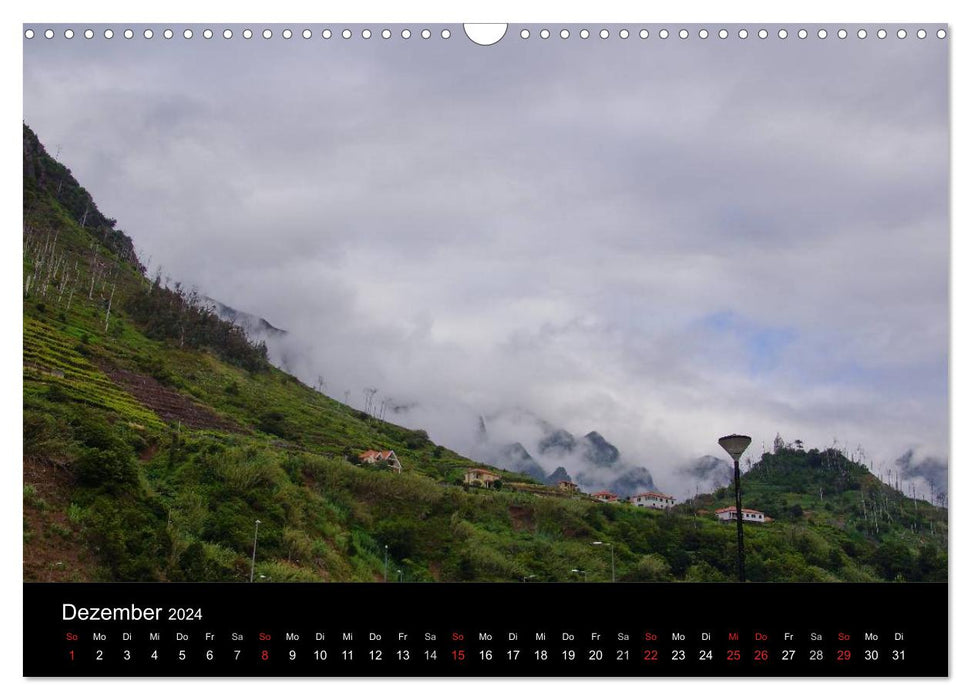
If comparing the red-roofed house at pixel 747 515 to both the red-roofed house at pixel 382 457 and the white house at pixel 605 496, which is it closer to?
the white house at pixel 605 496

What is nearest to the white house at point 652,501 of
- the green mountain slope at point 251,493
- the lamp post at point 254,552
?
the green mountain slope at point 251,493

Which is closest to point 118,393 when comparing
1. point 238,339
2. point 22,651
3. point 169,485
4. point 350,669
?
point 169,485

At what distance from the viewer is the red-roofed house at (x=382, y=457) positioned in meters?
30.9

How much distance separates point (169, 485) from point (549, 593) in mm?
16058

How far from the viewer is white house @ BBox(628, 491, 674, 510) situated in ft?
103

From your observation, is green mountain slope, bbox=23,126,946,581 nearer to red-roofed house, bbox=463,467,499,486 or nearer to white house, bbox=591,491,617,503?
red-roofed house, bbox=463,467,499,486

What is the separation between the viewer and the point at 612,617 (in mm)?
7895

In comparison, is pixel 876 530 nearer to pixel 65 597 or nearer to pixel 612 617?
pixel 612 617

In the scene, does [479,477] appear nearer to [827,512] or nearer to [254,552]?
[827,512]

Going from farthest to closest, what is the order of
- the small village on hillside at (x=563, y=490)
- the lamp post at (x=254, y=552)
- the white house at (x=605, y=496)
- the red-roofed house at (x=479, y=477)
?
the red-roofed house at (x=479, y=477), the white house at (x=605, y=496), the small village on hillside at (x=563, y=490), the lamp post at (x=254, y=552)

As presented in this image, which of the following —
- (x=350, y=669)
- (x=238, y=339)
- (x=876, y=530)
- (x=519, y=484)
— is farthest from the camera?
(x=238, y=339)

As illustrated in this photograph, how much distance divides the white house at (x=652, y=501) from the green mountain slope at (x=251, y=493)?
62cm

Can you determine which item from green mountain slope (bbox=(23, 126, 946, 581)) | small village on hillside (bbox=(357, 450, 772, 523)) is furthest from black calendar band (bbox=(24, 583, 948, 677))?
small village on hillside (bbox=(357, 450, 772, 523))

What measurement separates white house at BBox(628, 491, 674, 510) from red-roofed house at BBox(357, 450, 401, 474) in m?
10.2
